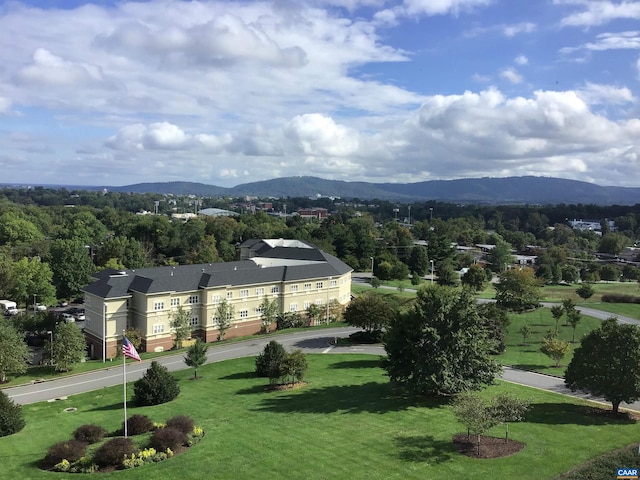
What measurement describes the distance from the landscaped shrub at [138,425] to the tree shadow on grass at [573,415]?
21423 millimetres

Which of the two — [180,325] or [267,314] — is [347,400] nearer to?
[180,325]

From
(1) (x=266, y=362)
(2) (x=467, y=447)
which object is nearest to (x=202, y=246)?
(1) (x=266, y=362)

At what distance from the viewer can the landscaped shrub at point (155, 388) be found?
33.9 m

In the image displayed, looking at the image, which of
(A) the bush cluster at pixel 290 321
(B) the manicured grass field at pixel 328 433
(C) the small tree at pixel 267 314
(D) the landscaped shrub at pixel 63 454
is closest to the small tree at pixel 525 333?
(B) the manicured grass field at pixel 328 433

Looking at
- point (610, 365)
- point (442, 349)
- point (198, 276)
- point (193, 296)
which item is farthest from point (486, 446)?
point (198, 276)

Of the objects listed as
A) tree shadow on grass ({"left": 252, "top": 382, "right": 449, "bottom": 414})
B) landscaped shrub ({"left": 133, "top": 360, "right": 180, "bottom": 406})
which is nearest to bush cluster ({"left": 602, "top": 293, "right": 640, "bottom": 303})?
tree shadow on grass ({"left": 252, "top": 382, "right": 449, "bottom": 414})

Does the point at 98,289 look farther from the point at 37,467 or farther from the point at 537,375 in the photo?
the point at 537,375

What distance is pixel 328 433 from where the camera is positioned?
86.0 ft

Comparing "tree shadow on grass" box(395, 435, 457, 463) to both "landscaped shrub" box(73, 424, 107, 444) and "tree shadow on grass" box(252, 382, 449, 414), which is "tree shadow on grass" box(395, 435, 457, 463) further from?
"landscaped shrub" box(73, 424, 107, 444)

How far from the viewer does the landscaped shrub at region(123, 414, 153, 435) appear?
89.5 feet

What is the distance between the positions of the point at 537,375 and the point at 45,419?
36666mm

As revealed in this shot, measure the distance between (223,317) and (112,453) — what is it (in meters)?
33.1

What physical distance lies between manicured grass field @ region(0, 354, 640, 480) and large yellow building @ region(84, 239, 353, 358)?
13612 mm

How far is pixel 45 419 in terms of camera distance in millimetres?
32594
